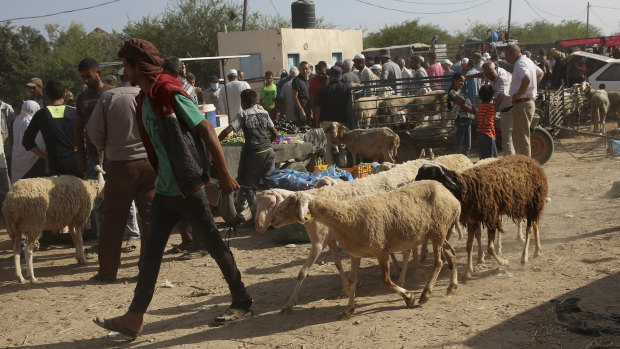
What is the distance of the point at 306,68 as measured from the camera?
1388cm

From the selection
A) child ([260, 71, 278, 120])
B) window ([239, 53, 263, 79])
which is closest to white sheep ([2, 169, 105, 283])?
child ([260, 71, 278, 120])

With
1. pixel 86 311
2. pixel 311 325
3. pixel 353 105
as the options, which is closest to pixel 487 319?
pixel 311 325

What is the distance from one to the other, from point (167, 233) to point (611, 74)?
17.5 metres

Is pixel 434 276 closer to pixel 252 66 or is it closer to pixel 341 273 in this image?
pixel 341 273

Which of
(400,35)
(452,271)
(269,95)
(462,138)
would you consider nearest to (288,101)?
(269,95)

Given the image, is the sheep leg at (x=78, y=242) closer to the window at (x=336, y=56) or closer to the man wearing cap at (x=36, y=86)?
the man wearing cap at (x=36, y=86)

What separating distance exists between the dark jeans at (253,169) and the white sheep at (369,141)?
109 inches

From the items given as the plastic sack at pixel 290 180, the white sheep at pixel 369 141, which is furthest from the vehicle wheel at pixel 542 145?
the plastic sack at pixel 290 180

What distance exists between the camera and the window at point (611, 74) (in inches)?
738

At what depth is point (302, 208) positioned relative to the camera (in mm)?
5051

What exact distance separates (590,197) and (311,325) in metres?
5.93

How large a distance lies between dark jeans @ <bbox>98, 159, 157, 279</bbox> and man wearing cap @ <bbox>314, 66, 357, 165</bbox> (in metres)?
5.39

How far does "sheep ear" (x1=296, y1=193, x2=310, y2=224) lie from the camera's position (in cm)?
503

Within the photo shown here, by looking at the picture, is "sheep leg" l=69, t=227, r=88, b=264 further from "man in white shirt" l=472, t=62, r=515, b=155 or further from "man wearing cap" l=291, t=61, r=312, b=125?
"man wearing cap" l=291, t=61, r=312, b=125
